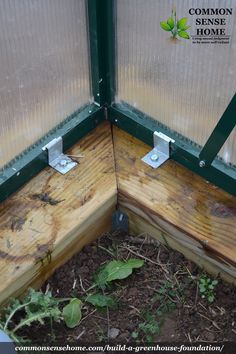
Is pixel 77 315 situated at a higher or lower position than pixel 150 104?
lower

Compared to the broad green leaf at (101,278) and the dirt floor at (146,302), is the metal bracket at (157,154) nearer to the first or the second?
the dirt floor at (146,302)

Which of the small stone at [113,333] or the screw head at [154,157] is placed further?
the screw head at [154,157]

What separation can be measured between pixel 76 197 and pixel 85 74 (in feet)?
1.12

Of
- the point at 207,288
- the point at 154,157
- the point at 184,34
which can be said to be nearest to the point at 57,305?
the point at 207,288

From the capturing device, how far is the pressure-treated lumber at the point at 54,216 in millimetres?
1839

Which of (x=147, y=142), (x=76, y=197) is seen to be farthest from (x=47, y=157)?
(x=147, y=142)

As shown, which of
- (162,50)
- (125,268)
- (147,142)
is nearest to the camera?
(162,50)

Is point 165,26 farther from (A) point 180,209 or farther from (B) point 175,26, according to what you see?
(A) point 180,209

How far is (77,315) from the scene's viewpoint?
1848 millimetres

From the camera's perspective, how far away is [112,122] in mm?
2115

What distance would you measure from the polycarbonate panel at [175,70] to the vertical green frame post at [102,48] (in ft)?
0.07

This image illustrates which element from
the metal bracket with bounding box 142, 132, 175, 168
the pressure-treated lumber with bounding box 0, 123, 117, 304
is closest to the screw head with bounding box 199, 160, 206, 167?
the metal bracket with bounding box 142, 132, 175, 168

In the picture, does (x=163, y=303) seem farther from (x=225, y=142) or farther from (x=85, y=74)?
(x=85, y=74)

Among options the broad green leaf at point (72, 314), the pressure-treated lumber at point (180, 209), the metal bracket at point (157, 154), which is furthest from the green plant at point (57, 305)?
the metal bracket at point (157, 154)
